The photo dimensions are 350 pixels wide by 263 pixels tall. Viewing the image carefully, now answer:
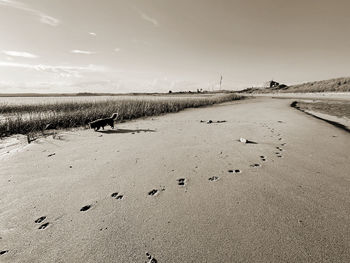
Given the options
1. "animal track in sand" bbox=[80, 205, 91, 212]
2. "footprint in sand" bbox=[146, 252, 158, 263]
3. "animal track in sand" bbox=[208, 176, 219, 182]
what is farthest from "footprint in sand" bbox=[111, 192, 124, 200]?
"animal track in sand" bbox=[208, 176, 219, 182]

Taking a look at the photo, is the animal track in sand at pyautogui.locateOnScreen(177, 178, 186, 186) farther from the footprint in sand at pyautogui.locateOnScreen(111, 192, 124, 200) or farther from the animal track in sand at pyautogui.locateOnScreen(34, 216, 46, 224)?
the animal track in sand at pyautogui.locateOnScreen(34, 216, 46, 224)

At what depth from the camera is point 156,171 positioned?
10.8ft

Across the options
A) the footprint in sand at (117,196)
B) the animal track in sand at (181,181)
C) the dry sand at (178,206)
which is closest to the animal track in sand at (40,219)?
the dry sand at (178,206)

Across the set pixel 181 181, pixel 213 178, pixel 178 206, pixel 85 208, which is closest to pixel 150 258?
pixel 178 206

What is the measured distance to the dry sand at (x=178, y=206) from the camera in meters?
1.62

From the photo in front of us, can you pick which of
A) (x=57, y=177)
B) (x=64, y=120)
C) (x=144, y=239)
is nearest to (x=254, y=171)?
(x=144, y=239)

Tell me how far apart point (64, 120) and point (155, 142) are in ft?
23.3

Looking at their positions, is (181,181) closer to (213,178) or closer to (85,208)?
(213,178)

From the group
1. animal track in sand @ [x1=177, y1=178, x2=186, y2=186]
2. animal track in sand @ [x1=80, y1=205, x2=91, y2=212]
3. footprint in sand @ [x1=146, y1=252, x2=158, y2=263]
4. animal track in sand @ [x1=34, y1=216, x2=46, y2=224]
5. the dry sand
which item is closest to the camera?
footprint in sand @ [x1=146, y1=252, x2=158, y2=263]

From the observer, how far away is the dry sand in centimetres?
162

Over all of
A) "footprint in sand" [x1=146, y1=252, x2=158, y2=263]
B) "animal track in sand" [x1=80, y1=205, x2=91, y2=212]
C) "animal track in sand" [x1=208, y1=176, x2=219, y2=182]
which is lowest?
"animal track in sand" [x1=208, y1=176, x2=219, y2=182]

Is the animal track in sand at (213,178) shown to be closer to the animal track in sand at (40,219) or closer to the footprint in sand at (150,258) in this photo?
the footprint in sand at (150,258)

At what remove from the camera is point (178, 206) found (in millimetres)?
2260

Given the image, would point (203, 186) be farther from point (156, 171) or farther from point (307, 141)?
point (307, 141)
